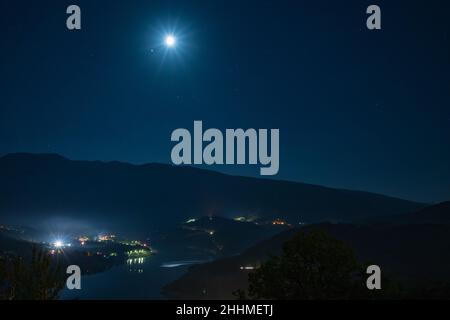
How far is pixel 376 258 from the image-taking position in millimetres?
104000

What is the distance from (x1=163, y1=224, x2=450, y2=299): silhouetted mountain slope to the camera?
93.5m

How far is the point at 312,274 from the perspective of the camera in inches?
966

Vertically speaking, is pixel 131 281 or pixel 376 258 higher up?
pixel 376 258

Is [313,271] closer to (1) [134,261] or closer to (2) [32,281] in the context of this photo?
(2) [32,281]

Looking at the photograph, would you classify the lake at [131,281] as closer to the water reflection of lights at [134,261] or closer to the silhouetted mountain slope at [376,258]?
the water reflection of lights at [134,261]

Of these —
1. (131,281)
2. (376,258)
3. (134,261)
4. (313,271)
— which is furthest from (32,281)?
(134,261)

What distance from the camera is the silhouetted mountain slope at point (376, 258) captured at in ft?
307

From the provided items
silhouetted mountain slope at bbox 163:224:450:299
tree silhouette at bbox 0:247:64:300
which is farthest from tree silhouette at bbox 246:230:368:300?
silhouetted mountain slope at bbox 163:224:450:299

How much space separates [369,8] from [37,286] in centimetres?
2488

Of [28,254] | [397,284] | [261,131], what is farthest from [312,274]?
[28,254]

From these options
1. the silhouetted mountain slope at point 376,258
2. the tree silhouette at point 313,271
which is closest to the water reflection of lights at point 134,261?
the silhouetted mountain slope at point 376,258
